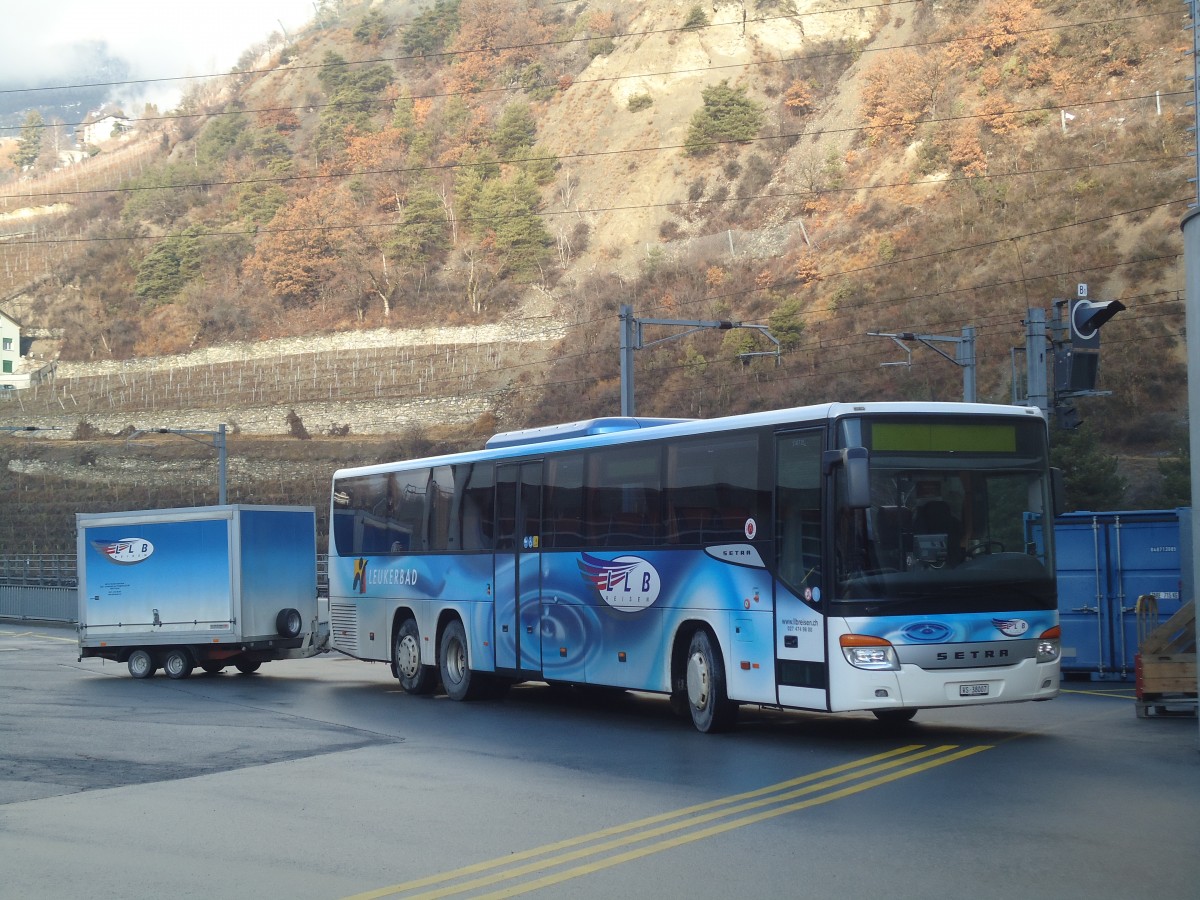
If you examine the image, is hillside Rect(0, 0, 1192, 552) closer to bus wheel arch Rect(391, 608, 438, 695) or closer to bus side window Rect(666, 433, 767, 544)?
bus wheel arch Rect(391, 608, 438, 695)

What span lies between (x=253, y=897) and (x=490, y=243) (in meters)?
108

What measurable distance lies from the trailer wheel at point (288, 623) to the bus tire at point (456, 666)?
19.8ft

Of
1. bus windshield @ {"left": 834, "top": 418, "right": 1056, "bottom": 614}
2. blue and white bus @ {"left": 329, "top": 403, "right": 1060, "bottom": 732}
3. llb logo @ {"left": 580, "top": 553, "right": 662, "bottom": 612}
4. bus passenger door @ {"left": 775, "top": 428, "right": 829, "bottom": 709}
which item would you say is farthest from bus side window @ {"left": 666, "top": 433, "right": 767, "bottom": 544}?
bus windshield @ {"left": 834, "top": 418, "right": 1056, "bottom": 614}

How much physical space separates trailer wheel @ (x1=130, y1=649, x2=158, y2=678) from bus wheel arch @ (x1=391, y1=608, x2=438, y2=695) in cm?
675

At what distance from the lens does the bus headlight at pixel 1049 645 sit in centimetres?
1318

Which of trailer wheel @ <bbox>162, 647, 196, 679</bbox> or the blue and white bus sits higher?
the blue and white bus

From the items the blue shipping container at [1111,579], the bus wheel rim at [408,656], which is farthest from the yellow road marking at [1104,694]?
the bus wheel rim at [408,656]

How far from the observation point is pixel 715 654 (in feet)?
47.2

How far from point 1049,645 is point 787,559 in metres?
2.58

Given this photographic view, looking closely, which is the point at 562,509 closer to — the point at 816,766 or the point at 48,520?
the point at 816,766

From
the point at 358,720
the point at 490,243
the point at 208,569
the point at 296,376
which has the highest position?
the point at 490,243

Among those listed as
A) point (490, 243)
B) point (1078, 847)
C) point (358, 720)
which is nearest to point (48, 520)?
point (490, 243)

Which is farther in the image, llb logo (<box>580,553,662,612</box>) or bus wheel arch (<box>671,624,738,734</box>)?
llb logo (<box>580,553,662,612</box>)

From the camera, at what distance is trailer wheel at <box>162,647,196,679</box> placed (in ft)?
82.1
